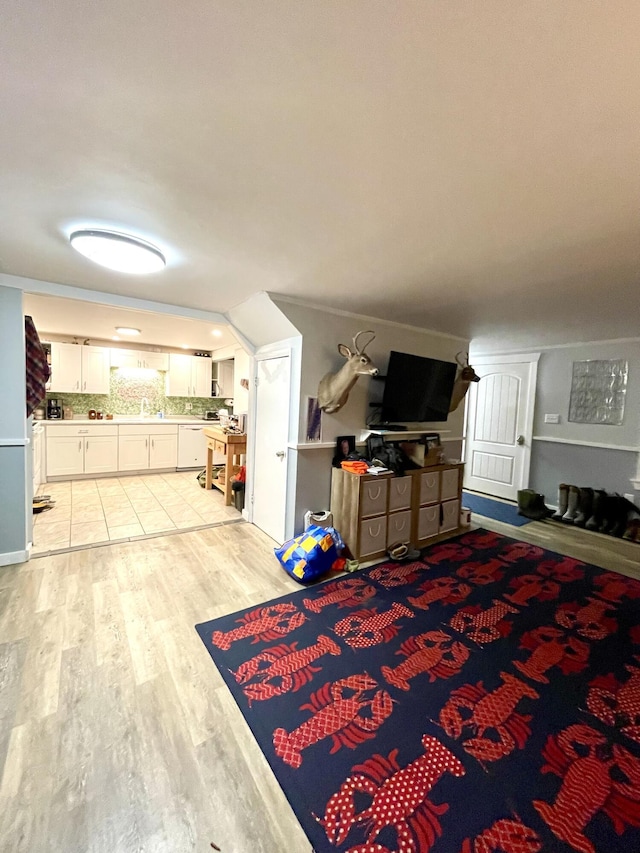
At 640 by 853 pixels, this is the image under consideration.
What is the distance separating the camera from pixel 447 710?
5.35 feet

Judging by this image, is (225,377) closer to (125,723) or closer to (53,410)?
(53,410)

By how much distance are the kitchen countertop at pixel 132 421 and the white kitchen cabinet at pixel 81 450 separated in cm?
7

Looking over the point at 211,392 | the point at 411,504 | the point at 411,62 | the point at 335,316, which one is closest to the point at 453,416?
the point at 411,504

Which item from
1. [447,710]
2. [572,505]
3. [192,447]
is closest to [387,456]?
[447,710]

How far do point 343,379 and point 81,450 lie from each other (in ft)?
15.6

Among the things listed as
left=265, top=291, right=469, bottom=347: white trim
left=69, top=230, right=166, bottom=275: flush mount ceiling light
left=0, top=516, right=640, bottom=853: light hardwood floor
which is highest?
left=265, top=291, right=469, bottom=347: white trim

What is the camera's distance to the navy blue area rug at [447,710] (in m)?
1.21

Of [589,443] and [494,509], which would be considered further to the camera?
[494,509]

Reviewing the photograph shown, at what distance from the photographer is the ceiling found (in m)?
0.82

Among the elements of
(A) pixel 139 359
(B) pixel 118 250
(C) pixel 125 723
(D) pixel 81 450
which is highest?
(B) pixel 118 250

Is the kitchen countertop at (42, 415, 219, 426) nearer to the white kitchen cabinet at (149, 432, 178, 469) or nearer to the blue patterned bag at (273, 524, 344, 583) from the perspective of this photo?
the white kitchen cabinet at (149, 432, 178, 469)

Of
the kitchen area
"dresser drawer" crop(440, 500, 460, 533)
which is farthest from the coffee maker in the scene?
"dresser drawer" crop(440, 500, 460, 533)

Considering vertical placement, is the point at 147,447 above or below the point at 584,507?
above

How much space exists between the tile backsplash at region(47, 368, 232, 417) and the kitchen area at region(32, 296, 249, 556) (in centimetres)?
2
